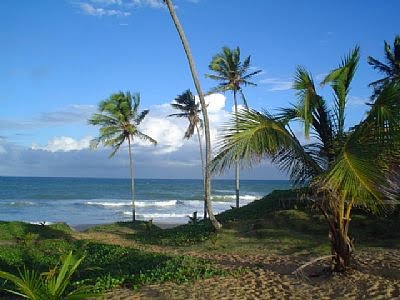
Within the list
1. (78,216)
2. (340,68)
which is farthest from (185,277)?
(78,216)

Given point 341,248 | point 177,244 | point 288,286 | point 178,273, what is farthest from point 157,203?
point 341,248

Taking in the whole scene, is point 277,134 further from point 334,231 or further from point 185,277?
point 185,277

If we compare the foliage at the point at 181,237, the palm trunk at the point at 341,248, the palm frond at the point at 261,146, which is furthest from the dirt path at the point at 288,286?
the foliage at the point at 181,237

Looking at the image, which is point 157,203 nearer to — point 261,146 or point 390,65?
point 390,65

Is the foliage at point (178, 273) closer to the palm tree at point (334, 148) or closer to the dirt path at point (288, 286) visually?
the dirt path at point (288, 286)

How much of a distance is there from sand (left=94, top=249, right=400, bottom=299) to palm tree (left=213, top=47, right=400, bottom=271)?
1.75 ft

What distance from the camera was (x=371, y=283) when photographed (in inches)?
302

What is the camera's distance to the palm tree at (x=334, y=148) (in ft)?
21.7

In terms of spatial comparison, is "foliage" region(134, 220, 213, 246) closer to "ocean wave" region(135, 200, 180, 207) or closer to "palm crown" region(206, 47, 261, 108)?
"palm crown" region(206, 47, 261, 108)

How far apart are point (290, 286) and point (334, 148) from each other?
2580 millimetres

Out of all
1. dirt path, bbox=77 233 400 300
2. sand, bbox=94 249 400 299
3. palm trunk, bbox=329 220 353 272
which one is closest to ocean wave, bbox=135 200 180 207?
dirt path, bbox=77 233 400 300

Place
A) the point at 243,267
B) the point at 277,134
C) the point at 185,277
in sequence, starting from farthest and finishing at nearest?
the point at 243,267
the point at 185,277
the point at 277,134

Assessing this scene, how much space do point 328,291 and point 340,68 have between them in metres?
3.88

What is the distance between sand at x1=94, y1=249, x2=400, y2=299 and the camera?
7305 mm
